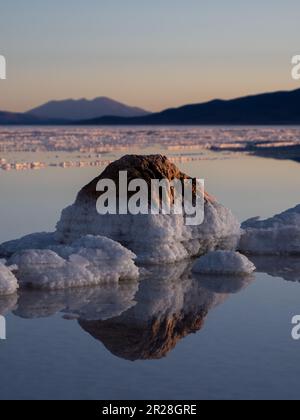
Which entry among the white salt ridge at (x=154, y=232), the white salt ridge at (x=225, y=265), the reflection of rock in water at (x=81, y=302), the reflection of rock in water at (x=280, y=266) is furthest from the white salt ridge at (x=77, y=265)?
the reflection of rock in water at (x=280, y=266)

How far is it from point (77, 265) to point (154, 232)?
1.37 meters

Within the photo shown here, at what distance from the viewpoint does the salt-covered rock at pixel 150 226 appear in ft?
32.9

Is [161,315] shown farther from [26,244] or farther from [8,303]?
[26,244]

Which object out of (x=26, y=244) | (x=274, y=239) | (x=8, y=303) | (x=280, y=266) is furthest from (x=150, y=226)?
(x=8, y=303)

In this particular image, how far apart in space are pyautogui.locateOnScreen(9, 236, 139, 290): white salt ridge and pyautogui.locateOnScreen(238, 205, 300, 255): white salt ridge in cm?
224

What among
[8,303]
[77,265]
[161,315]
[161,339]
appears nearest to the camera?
[161,339]

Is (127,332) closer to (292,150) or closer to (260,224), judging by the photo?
(260,224)

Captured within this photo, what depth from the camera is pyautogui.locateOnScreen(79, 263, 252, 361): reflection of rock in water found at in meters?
6.85

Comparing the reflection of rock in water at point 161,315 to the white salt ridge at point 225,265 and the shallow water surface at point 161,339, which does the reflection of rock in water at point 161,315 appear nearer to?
the shallow water surface at point 161,339

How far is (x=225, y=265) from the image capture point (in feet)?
31.4

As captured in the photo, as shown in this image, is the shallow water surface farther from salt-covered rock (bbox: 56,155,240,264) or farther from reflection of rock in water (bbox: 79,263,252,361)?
salt-covered rock (bbox: 56,155,240,264)

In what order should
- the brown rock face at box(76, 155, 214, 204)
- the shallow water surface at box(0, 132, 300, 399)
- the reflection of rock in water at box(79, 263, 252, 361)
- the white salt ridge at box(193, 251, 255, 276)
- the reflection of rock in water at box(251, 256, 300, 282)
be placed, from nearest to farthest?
1. the shallow water surface at box(0, 132, 300, 399)
2. the reflection of rock in water at box(79, 263, 252, 361)
3. the white salt ridge at box(193, 251, 255, 276)
4. the reflection of rock in water at box(251, 256, 300, 282)
5. the brown rock face at box(76, 155, 214, 204)

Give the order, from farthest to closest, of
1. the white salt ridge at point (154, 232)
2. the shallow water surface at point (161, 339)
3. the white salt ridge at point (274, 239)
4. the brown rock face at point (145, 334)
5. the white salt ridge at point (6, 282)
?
the white salt ridge at point (274, 239), the white salt ridge at point (154, 232), the white salt ridge at point (6, 282), the brown rock face at point (145, 334), the shallow water surface at point (161, 339)

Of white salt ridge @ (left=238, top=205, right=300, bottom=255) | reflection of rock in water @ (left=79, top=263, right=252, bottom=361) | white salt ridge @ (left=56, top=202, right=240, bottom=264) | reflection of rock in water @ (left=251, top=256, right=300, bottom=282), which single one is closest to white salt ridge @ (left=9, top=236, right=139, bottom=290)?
reflection of rock in water @ (left=79, top=263, right=252, bottom=361)
